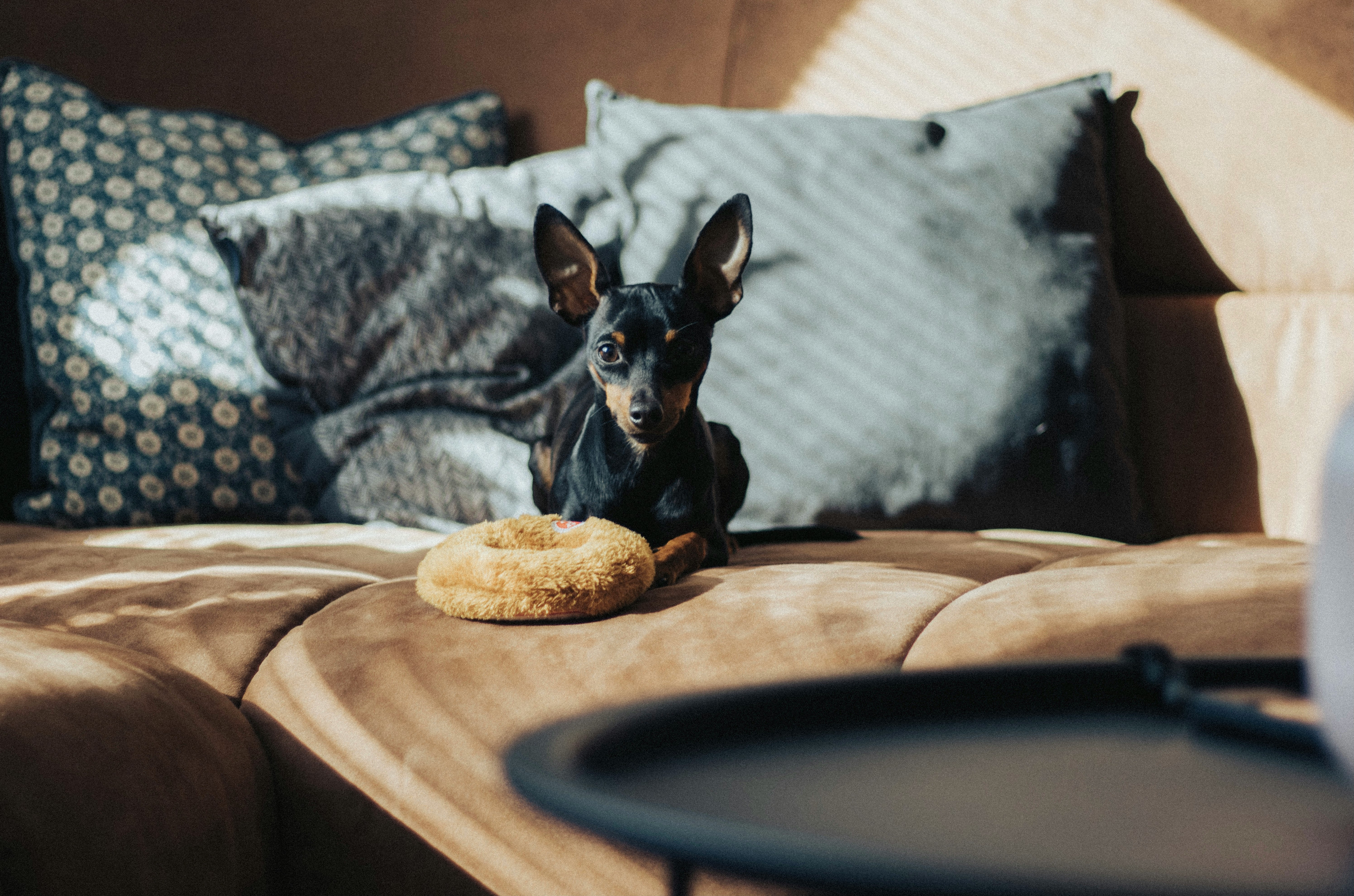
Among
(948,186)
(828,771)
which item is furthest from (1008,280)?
(828,771)

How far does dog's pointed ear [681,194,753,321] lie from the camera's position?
1294mm

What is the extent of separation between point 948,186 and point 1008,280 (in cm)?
20

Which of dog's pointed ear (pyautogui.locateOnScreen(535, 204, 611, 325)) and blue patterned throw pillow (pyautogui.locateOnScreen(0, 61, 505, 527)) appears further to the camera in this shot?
blue patterned throw pillow (pyautogui.locateOnScreen(0, 61, 505, 527))

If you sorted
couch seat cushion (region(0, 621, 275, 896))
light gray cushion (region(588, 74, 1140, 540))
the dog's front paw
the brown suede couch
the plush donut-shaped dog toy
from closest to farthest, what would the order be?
couch seat cushion (region(0, 621, 275, 896)) < the brown suede couch < the plush donut-shaped dog toy < the dog's front paw < light gray cushion (region(588, 74, 1140, 540))

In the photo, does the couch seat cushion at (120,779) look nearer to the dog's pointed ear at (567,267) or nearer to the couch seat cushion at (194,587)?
the couch seat cushion at (194,587)

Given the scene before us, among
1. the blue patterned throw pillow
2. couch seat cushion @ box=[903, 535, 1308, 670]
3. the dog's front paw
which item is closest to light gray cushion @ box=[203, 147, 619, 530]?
the blue patterned throw pillow

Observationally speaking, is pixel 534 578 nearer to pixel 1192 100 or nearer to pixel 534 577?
pixel 534 577

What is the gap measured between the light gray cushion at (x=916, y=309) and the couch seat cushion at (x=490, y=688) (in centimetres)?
59

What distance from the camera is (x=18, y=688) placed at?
75 cm

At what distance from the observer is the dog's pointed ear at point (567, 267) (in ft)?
4.28

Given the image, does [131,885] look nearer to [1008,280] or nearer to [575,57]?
[1008,280]

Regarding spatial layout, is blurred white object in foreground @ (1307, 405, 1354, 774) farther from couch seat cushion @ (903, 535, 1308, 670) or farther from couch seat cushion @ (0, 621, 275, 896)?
Answer: couch seat cushion @ (0, 621, 275, 896)

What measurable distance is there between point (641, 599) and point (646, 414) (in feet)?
0.81

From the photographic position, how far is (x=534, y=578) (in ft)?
3.21
